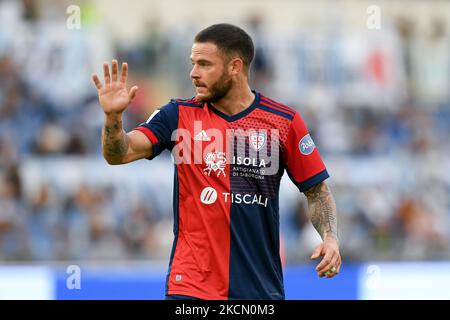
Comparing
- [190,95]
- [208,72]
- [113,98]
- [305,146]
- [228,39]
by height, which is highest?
[190,95]

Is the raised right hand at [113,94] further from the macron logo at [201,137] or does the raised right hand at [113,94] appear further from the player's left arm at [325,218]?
the player's left arm at [325,218]

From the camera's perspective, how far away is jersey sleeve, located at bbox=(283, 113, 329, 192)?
6656 millimetres

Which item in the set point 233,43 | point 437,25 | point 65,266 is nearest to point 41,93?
point 65,266

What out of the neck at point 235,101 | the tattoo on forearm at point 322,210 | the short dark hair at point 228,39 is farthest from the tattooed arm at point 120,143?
the tattoo on forearm at point 322,210

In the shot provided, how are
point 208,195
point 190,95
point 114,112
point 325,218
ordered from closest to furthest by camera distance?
point 114,112 < point 208,195 < point 325,218 < point 190,95

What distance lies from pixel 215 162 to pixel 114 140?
0.73 metres

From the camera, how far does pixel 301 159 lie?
669cm

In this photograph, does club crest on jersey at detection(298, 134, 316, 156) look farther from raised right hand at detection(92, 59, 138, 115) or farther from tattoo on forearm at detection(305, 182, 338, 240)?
raised right hand at detection(92, 59, 138, 115)

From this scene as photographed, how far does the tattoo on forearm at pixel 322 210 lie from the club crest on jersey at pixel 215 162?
0.71 metres

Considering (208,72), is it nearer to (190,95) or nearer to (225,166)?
(225,166)

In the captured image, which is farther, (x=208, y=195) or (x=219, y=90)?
→ (x=219, y=90)

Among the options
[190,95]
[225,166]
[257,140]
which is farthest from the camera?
[190,95]

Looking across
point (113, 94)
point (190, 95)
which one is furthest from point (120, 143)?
point (190, 95)

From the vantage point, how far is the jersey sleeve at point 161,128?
6.39 m
